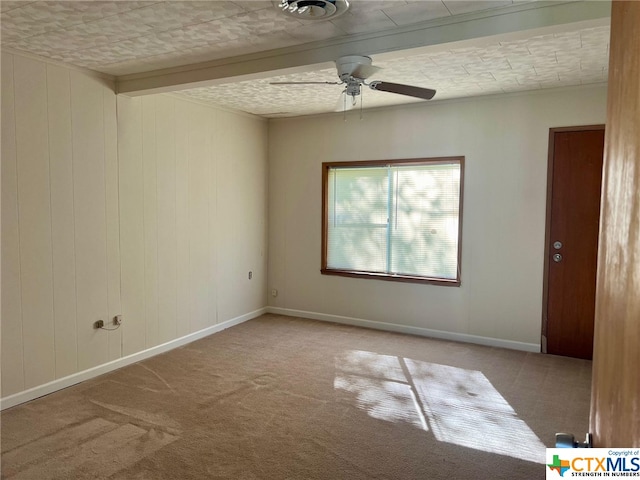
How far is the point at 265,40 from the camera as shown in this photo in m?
2.90

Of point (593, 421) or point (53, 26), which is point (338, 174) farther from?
point (593, 421)

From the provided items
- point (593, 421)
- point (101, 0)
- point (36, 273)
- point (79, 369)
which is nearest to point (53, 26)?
point (101, 0)

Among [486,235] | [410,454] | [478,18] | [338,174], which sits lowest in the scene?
[410,454]

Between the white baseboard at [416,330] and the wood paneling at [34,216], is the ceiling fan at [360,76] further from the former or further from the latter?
the white baseboard at [416,330]

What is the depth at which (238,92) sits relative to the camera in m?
4.36

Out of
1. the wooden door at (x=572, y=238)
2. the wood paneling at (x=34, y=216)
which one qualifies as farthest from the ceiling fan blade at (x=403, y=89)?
the wood paneling at (x=34, y=216)

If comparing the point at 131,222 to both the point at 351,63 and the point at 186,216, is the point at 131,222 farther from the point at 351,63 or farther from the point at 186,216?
the point at 351,63

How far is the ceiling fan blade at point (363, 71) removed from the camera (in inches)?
110

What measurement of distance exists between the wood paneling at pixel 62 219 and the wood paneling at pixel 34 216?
0.16ft

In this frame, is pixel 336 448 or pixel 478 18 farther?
pixel 336 448

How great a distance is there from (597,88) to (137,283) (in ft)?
15.2

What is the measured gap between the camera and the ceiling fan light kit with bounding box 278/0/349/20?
90.9 inches

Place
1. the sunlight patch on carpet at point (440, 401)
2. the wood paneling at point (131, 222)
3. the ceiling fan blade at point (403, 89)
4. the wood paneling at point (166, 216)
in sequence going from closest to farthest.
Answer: the sunlight patch on carpet at point (440, 401) → the ceiling fan blade at point (403, 89) → the wood paneling at point (131, 222) → the wood paneling at point (166, 216)

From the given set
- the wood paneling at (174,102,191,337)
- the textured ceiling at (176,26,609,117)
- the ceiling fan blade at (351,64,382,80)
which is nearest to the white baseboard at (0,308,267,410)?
the wood paneling at (174,102,191,337)
